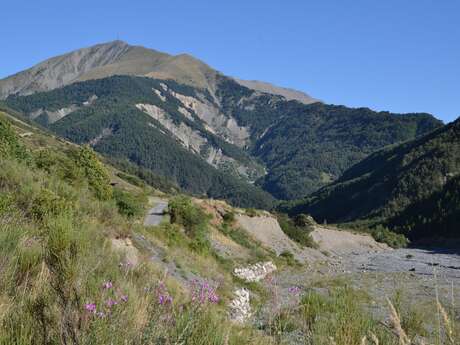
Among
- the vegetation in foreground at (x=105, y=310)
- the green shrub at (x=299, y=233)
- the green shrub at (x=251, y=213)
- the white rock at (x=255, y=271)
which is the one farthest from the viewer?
the green shrub at (x=299, y=233)

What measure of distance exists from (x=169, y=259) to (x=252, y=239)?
33445mm

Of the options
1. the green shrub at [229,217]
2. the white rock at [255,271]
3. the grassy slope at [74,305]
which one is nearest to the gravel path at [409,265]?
the white rock at [255,271]

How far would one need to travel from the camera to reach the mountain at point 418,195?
123369 mm

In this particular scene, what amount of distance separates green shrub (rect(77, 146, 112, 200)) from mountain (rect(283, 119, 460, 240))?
98.8 meters

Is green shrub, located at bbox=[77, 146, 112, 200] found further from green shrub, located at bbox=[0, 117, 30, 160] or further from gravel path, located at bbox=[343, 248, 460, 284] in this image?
gravel path, located at bbox=[343, 248, 460, 284]

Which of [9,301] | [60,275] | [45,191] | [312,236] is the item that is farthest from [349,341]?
[312,236]

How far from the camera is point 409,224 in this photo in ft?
428

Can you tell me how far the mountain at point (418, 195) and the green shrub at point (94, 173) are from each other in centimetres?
9880

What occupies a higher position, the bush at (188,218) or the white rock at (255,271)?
the bush at (188,218)

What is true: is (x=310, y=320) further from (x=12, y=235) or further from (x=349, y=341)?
(x=12, y=235)

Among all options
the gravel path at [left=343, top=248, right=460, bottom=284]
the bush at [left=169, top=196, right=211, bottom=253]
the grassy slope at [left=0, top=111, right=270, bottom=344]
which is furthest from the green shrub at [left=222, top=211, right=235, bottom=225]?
the grassy slope at [left=0, top=111, right=270, bottom=344]

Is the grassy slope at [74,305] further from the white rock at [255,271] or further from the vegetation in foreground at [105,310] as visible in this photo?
the white rock at [255,271]

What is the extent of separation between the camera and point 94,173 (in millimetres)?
26953

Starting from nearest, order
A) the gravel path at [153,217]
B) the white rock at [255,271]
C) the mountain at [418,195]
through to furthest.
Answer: the white rock at [255,271]
the gravel path at [153,217]
the mountain at [418,195]
